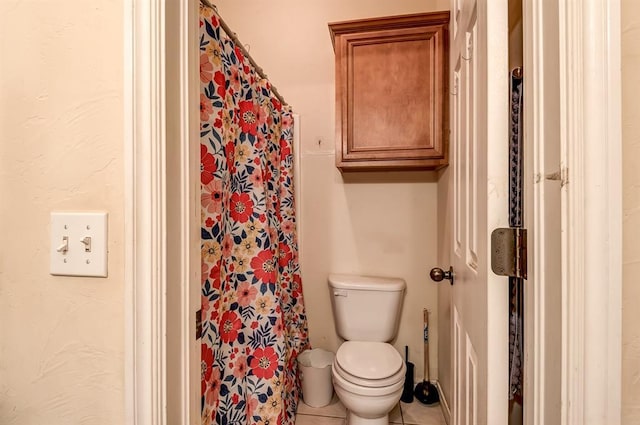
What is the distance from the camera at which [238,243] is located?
1301mm

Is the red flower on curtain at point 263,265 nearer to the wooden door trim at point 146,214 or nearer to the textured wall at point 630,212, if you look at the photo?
the wooden door trim at point 146,214

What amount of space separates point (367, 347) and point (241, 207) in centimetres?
105

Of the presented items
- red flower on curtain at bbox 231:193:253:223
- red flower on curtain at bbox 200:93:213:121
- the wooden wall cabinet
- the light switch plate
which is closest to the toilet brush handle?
the wooden wall cabinet

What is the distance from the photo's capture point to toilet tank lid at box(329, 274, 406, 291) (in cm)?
180

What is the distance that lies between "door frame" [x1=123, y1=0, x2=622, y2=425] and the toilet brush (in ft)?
4.74

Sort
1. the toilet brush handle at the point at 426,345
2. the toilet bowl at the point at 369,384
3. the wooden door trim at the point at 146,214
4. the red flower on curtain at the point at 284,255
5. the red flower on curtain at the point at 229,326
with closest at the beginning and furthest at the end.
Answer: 1. the wooden door trim at the point at 146,214
2. the red flower on curtain at the point at 229,326
3. the toilet bowl at the point at 369,384
4. the red flower on curtain at the point at 284,255
5. the toilet brush handle at the point at 426,345

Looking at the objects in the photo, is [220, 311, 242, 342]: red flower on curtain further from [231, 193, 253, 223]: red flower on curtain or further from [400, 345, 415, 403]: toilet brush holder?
[400, 345, 415, 403]: toilet brush holder

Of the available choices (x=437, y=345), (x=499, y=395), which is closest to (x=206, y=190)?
(x=499, y=395)

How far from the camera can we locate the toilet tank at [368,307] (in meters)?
1.80

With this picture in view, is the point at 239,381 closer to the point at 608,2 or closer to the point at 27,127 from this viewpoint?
the point at 27,127

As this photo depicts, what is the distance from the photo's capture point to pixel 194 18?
0.62 m

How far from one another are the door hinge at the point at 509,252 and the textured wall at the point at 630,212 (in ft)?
0.44

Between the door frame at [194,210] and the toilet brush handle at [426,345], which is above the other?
the door frame at [194,210]

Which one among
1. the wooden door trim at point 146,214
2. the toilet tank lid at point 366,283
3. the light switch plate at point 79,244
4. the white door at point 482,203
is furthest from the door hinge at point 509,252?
the toilet tank lid at point 366,283
